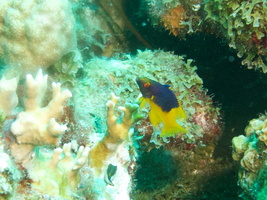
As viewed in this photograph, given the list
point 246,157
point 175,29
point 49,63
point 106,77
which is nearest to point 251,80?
point 175,29

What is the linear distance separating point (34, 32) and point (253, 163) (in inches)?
129

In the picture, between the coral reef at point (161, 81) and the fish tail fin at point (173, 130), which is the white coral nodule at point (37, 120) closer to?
the fish tail fin at point (173, 130)

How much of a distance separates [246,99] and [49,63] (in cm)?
411

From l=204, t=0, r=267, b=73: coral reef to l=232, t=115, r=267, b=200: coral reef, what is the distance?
3.76ft

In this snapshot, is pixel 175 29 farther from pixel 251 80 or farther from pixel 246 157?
pixel 246 157

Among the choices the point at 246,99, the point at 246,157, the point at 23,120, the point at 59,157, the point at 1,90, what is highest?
the point at 1,90

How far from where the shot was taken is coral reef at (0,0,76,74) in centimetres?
307

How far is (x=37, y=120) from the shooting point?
84.8 inches

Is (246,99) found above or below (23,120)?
below

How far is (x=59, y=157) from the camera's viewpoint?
205 centimetres

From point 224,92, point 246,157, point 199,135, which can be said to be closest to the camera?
point 246,157

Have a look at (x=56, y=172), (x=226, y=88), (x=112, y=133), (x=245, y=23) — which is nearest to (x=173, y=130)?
(x=112, y=133)

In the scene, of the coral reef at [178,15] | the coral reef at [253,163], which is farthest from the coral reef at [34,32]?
the coral reef at [253,163]

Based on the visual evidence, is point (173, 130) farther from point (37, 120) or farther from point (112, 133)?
point (37, 120)
